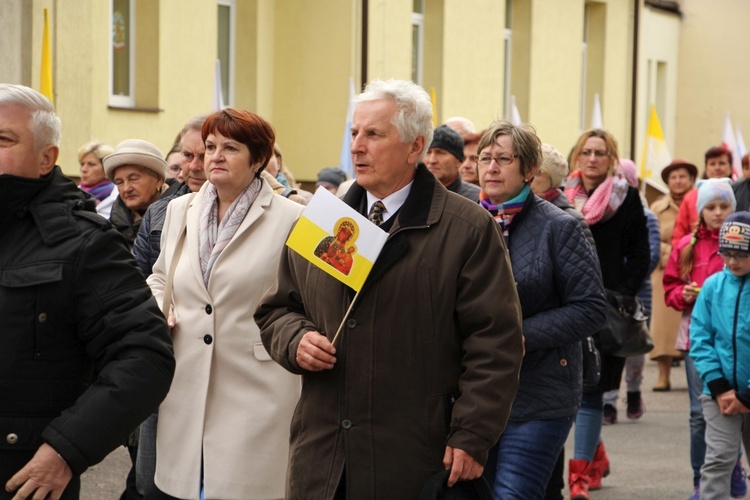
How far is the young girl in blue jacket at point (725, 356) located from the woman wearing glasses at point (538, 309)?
1.34 m

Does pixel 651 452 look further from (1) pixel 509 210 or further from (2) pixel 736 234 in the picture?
(1) pixel 509 210

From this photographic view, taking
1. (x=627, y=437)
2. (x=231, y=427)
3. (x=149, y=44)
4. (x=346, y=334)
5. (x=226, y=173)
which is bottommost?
(x=627, y=437)

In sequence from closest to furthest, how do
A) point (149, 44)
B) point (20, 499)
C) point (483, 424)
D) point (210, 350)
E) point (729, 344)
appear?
point (20, 499), point (483, 424), point (210, 350), point (729, 344), point (149, 44)

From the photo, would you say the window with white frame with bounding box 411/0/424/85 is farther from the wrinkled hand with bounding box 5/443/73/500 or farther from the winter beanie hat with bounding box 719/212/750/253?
the wrinkled hand with bounding box 5/443/73/500

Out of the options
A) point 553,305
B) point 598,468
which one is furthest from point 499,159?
point 598,468

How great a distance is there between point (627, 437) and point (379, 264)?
246 inches

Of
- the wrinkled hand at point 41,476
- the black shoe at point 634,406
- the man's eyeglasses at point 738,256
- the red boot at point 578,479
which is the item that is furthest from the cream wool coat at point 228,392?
the black shoe at point 634,406

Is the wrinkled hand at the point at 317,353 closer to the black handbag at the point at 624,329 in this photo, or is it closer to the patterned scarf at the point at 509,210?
the patterned scarf at the point at 509,210

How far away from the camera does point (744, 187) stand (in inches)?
408

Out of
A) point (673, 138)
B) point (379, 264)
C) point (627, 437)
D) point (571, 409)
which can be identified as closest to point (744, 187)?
point (627, 437)

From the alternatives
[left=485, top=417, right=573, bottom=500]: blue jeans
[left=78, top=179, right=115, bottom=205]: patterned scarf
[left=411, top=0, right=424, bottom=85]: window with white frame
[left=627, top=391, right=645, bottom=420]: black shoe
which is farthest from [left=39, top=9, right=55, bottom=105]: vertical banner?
[left=411, top=0, right=424, bottom=85]: window with white frame

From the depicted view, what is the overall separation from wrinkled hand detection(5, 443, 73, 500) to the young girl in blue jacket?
161 inches

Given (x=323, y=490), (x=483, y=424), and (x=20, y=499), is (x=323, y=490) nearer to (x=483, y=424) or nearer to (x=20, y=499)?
(x=483, y=424)

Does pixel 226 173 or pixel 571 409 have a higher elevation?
pixel 226 173
